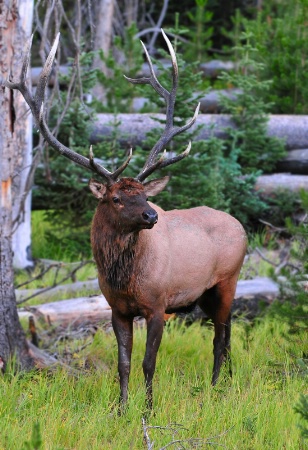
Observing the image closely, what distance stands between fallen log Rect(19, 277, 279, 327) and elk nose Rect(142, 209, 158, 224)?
255 cm

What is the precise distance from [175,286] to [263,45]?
895 cm

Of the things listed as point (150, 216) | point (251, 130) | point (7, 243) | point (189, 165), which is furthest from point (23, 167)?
point (150, 216)

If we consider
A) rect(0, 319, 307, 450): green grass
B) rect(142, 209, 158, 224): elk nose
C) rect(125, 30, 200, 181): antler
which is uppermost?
rect(125, 30, 200, 181): antler

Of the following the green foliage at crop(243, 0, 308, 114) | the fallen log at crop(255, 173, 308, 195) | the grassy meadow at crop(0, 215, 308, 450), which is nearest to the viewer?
the grassy meadow at crop(0, 215, 308, 450)

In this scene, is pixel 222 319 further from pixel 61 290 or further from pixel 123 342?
pixel 61 290

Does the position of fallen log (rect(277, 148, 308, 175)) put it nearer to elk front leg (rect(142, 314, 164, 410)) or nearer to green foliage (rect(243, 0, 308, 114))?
green foliage (rect(243, 0, 308, 114))

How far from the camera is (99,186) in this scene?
5.49 metres

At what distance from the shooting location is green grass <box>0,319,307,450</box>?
4.77m

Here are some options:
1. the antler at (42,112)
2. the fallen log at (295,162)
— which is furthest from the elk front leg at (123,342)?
the fallen log at (295,162)

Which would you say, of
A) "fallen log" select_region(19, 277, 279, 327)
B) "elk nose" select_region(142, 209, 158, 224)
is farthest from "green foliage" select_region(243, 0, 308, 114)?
"elk nose" select_region(142, 209, 158, 224)

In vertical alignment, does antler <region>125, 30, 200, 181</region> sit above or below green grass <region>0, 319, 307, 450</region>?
above

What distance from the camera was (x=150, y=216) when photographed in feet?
16.8

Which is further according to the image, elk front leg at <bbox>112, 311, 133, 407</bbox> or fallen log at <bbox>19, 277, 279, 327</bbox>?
fallen log at <bbox>19, 277, 279, 327</bbox>

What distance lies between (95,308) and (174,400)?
7.80 ft
